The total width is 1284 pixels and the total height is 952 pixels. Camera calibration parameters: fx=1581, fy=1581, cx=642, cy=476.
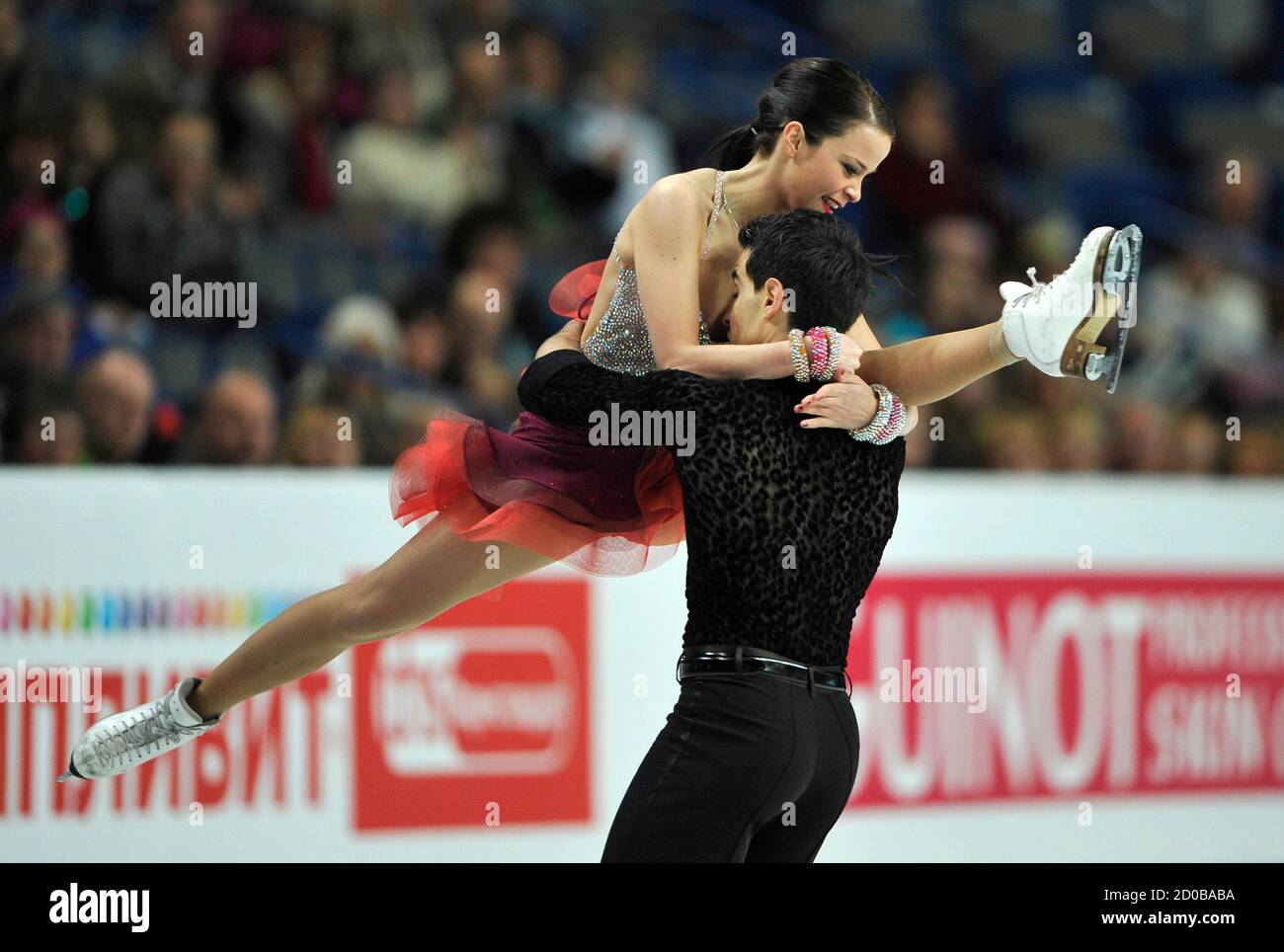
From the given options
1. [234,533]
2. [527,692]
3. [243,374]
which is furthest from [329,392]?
[527,692]

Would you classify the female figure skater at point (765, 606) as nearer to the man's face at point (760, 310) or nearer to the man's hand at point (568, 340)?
the man's face at point (760, 310)

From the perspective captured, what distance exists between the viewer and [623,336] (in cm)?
325

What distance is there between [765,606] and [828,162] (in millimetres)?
998

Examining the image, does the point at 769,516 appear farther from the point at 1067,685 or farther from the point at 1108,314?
the point at 1067,685

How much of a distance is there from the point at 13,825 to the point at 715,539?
267 cm

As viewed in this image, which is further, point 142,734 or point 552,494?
point 142,734

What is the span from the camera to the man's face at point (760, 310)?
8.52 ft

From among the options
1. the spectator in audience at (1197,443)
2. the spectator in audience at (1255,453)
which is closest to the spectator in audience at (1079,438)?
the spectator in audience at (1197,443)

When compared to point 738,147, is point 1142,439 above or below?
below

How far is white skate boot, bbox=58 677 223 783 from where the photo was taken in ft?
11.5

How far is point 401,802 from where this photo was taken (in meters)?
4.52

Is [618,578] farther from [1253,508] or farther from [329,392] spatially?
[1253,508]

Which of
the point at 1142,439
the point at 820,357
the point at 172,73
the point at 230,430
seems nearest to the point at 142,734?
the point at 230,430

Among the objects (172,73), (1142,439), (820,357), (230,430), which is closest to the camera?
(820,357)
